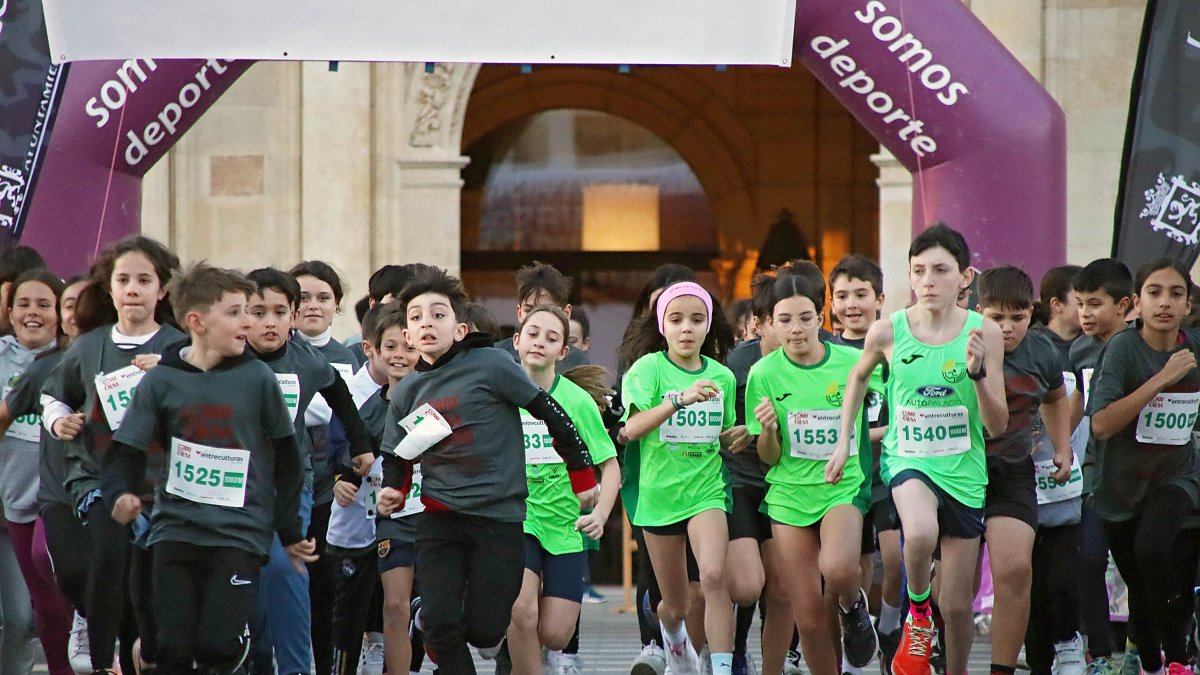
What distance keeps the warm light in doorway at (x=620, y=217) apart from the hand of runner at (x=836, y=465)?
545 inches

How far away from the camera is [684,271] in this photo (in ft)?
30.8

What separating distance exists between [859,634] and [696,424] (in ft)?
3.86

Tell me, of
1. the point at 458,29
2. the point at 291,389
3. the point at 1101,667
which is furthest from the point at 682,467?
the point at 458,29

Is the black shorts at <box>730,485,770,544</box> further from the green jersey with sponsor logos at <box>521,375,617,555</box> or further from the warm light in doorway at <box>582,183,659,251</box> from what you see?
the warm light in doorway at <box>582,183,659,251</box>

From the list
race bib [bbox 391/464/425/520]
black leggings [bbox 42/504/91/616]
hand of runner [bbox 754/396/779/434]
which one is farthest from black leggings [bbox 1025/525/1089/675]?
black leggings [bbox 42/504/91/616]

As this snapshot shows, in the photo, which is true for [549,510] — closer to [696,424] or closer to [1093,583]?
[696,424]

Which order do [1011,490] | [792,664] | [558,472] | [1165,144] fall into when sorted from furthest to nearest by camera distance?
[1165,144] < [792,664] < [558,472] < [1011,490]

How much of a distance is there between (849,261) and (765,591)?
161cm

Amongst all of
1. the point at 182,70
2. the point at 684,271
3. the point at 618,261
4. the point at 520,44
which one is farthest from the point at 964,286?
the point at 618,261

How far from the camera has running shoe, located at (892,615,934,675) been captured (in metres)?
→ 7.57

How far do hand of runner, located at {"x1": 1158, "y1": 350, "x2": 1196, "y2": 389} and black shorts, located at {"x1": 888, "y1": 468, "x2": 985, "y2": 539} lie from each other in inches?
49.6

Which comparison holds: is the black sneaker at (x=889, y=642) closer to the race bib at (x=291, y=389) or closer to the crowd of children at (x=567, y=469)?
the crowd of children at (x=567, y=469)

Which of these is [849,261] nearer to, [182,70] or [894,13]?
[894,13]

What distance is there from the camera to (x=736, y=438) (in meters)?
8.43
